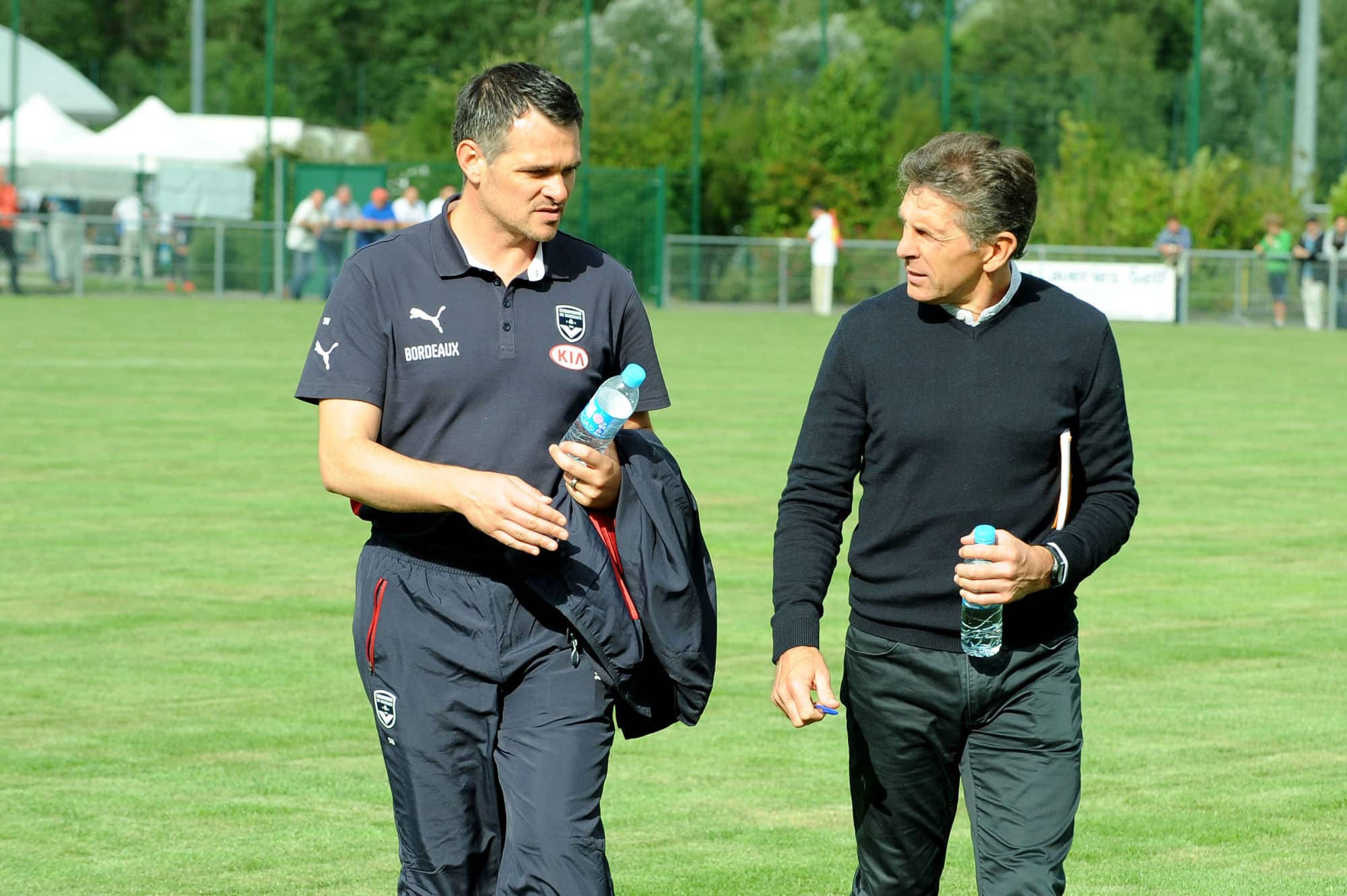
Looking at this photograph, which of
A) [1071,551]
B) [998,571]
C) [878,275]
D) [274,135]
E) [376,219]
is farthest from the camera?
[274,135]

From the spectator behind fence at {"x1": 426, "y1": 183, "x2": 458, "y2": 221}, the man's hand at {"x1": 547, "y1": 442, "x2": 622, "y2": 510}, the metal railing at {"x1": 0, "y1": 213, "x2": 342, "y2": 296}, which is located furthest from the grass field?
the metal railing at {"x1": 0, "y1": 213, "x2": 342, "y2": 296}

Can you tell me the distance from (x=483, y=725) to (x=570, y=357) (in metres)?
0.80

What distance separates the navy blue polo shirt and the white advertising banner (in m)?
32.6

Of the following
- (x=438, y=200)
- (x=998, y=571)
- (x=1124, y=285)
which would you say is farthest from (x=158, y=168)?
(x=998, y=571)

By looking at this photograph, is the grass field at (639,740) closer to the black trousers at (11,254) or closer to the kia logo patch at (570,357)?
the kia logo patch at (570,357)

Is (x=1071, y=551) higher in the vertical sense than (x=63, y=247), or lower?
lower

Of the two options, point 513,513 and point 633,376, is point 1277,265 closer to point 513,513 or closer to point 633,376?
point 633,376

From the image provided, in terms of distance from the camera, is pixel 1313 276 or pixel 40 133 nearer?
pixel 1313 276

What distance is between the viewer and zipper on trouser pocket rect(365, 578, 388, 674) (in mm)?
4445

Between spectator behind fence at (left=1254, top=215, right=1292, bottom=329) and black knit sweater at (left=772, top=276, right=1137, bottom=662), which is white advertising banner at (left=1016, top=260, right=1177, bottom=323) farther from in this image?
black knit sweater at (left=772, top=276, right=1137, bottom=662)

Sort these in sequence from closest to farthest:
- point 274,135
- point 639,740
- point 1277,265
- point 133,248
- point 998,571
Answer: point 998,571, point 639,740, point 1277,265, point 133,248, point 274,135

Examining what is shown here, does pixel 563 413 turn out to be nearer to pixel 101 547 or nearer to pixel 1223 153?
pixel 101 547

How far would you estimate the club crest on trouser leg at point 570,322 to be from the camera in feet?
14.6

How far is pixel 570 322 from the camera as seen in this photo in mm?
4480
